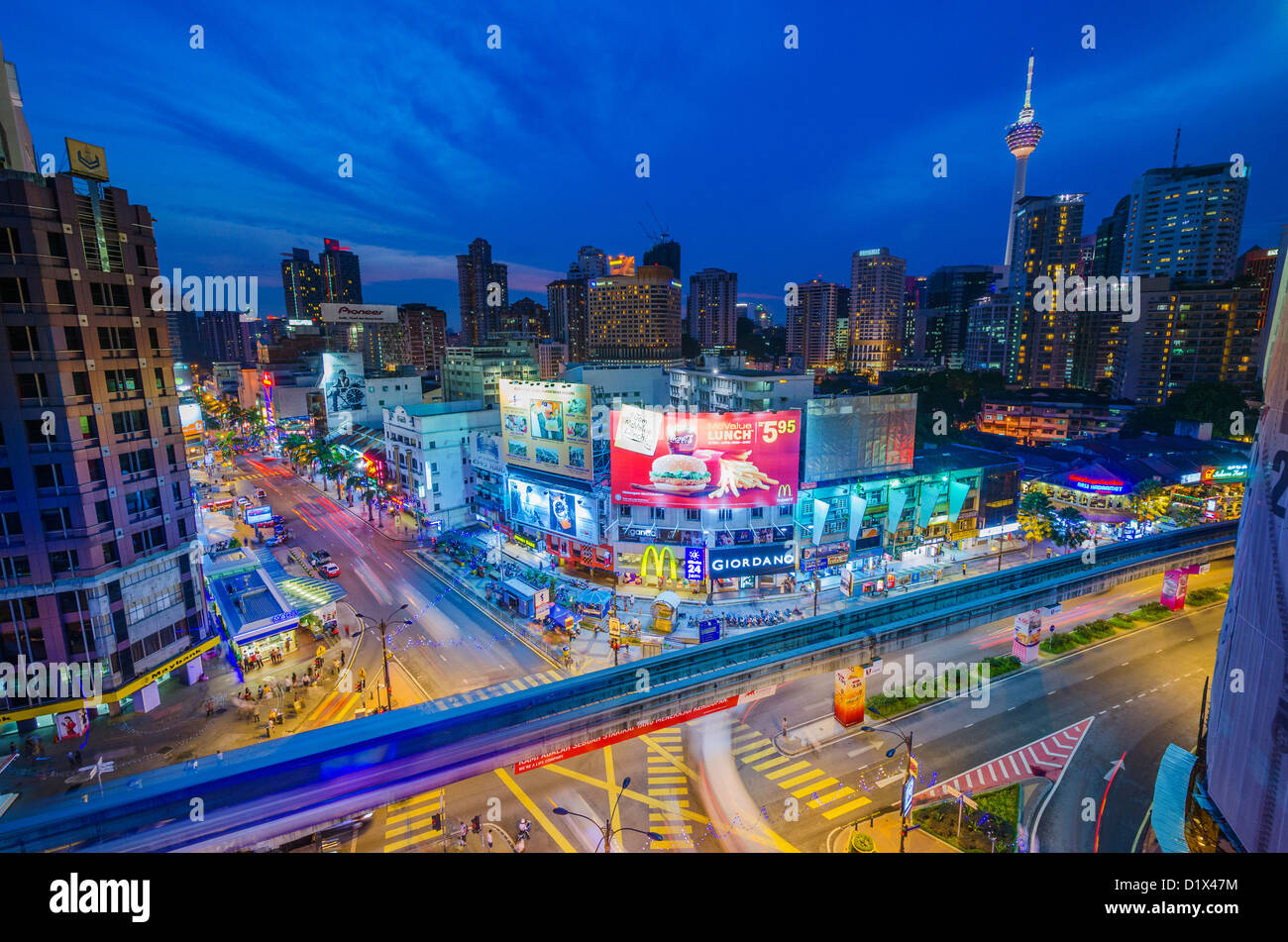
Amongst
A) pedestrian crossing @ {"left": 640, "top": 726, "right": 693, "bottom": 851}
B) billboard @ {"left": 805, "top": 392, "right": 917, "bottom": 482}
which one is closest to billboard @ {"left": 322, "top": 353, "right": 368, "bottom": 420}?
billboard @ {"left": 805, "top": 392, "right": 917, "bottom": 482}

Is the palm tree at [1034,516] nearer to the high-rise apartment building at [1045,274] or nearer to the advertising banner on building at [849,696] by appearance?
the advertising banner on building at [849,696]

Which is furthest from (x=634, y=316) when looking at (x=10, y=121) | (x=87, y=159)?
(x=87, y=159)

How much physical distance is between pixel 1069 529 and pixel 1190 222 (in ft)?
374

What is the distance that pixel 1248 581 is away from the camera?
1648 cm

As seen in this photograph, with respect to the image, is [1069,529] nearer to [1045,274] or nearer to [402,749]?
[402,749]

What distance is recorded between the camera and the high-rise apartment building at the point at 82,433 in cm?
2789

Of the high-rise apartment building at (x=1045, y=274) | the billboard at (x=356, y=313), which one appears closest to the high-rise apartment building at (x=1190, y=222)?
the high-rise apartment building at (x=1045, y=274)

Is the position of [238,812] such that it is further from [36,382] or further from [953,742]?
[953,742]

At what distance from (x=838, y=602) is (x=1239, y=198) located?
141 metres

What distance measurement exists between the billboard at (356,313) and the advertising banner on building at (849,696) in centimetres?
15913

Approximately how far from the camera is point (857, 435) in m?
51.1

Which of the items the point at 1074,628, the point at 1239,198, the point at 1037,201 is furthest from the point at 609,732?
the point at 1037,201
